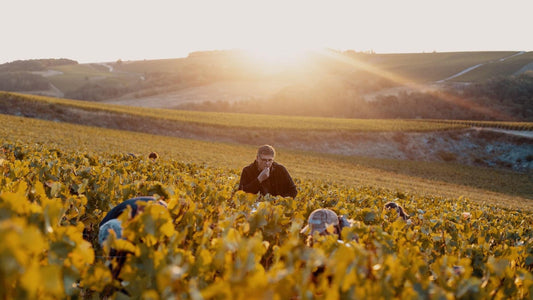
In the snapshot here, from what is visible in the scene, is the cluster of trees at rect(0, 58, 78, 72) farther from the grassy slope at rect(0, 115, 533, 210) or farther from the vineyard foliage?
the vineyard foliage

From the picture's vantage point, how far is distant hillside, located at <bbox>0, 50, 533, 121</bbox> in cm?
7106

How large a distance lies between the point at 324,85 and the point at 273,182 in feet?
255

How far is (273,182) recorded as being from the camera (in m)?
7.46

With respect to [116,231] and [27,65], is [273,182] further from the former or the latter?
[27,65]

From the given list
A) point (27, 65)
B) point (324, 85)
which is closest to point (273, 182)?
point (324, 85)

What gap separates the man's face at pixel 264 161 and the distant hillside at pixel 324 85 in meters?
66.3

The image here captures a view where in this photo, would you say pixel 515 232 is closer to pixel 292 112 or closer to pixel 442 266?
pixel 442 266

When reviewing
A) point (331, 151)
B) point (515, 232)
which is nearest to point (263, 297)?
point (515, 232)

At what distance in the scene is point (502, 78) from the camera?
72500mm

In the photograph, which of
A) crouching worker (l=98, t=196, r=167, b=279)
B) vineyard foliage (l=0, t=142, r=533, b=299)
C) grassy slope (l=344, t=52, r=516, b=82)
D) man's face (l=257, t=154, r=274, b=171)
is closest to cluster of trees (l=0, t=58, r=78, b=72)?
grassy slope (l=344, t=52, r=516, b=82)

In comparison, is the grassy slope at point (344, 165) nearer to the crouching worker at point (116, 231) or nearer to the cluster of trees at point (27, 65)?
the crouching worker at point (116, 231)

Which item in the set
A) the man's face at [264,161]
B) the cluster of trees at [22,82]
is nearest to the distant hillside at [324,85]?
the cluster of trees at [22,82]

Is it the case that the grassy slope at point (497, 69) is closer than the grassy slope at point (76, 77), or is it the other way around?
the grassy slope at point (497, 69)

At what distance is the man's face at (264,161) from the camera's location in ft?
22.5
